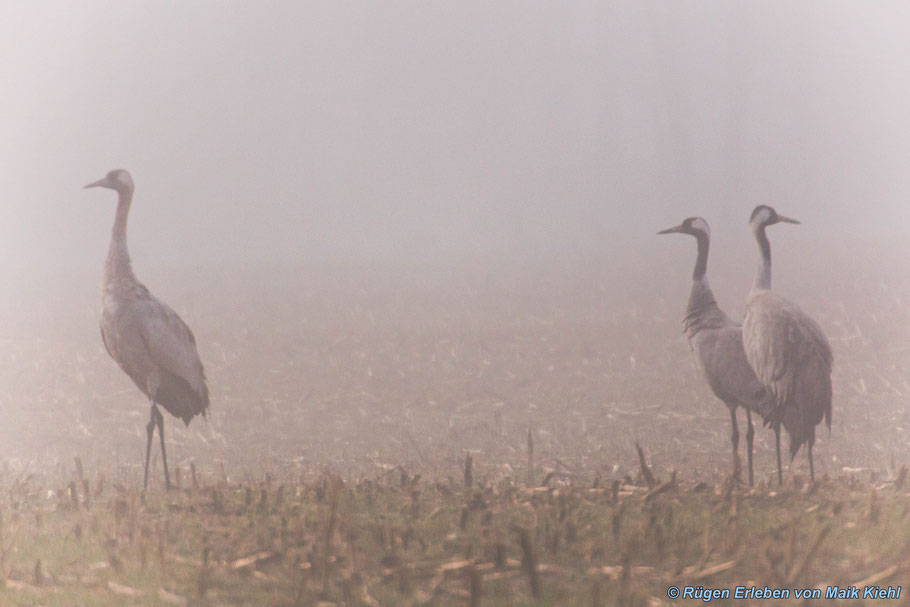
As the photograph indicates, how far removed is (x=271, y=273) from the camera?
15.8 metres

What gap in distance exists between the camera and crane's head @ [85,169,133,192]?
26.4 feet

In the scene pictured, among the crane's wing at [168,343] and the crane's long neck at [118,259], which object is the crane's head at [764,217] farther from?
the crane's long neck at [118,259]

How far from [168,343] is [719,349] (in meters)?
4.75

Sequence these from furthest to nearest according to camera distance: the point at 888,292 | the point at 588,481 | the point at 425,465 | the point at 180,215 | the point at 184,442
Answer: the point at 888,292 < the point at 180,215 < the point at 184,442 < the point at 425,465 < the point at 588,481

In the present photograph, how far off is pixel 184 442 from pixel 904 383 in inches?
339

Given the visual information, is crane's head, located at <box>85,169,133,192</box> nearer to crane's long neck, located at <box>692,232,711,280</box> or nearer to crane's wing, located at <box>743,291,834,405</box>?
crane's long neck, located at <box>692,232,711,280</box>

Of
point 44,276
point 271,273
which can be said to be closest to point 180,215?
point 271,273

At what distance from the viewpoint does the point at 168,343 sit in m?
7.83

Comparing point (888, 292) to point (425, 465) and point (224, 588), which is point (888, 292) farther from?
point (224, 588)

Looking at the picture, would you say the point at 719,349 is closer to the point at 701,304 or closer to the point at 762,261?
the point at 701,304

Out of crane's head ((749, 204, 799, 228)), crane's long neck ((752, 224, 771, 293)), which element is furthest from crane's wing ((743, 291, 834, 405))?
crane's head ((749, 204, 799, 228))

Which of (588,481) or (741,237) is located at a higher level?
(741,237)

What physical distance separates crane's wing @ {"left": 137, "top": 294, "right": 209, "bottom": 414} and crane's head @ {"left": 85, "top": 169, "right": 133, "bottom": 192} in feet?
3.44

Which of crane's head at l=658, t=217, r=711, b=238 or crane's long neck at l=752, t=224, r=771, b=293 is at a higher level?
crane's head at l=658, t=217, r=711, b=238
